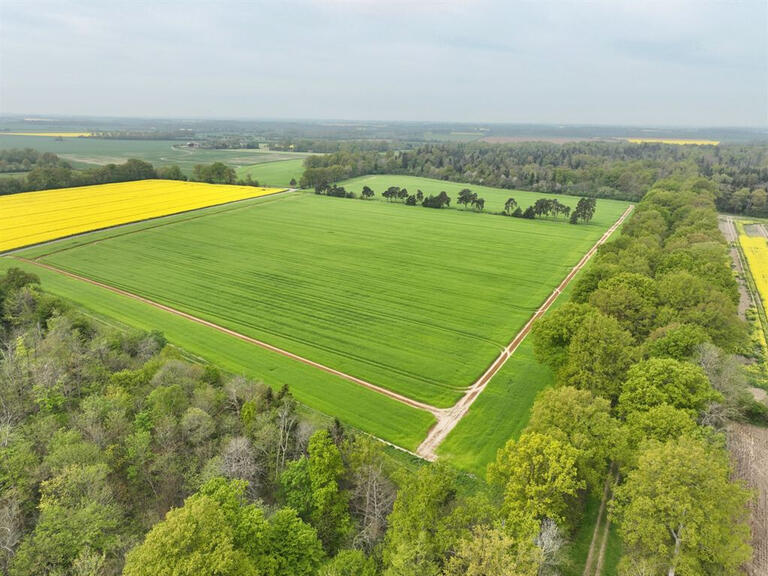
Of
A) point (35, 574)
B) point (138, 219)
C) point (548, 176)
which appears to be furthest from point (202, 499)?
point (548, 176)

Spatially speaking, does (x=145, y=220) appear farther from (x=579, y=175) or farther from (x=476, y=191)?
(x=579, y=175)

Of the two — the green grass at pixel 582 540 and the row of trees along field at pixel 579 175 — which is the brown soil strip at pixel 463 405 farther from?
the row of trees along field at pixel 579 175

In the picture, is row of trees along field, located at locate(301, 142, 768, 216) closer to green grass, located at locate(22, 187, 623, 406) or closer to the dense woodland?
green grass, located at locate(22, 187, 623, 406)

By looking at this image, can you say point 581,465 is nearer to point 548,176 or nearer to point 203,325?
point 203,325

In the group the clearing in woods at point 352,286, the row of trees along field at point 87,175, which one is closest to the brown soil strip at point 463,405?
the clearing in woods at point 352,286

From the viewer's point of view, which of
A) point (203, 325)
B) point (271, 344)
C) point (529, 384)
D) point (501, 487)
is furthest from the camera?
point (203, 325)
